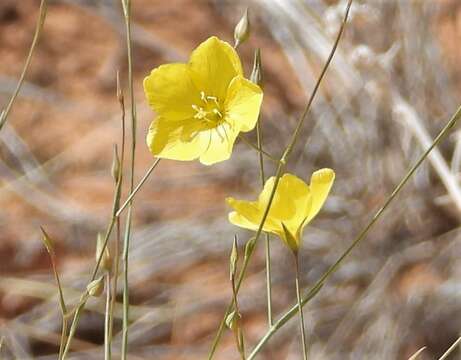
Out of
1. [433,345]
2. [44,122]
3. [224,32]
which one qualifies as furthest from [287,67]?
[433,345]

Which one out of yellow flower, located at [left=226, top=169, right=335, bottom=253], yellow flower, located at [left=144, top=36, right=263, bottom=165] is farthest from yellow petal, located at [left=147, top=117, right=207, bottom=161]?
yellow flower, located at [left=226, top=169, right=335, bottom=253]

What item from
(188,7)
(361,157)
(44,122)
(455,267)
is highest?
(188,7)

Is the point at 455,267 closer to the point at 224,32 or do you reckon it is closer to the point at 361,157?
the point at 361,157

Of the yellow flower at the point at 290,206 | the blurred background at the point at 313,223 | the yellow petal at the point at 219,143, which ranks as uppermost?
the blurred background at the point at 313,223

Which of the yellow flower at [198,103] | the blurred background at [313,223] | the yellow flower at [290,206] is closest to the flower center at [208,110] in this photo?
the yellow flower at [198,103]

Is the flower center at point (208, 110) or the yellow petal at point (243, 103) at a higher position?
the flower center at point (208, 110)

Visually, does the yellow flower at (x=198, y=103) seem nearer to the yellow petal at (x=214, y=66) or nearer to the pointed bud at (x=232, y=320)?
the yellow petal at (x=214, y=66)

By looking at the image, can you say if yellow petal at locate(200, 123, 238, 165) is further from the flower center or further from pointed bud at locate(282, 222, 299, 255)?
pointed bud at locate(282, 222, 299, 255)

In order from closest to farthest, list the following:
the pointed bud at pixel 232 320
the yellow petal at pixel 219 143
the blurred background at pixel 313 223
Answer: the pointed bud at pixel 232 320 → the yellow petal at pixel 219 143 → the blurred background at pixel 313 223

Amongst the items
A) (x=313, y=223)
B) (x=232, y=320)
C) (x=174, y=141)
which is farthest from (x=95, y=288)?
(x=313, y=223)
